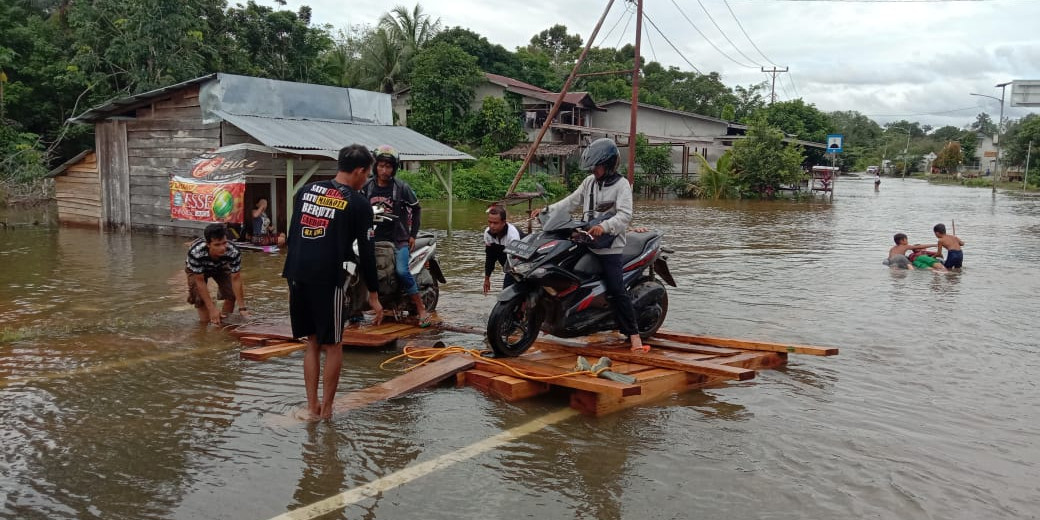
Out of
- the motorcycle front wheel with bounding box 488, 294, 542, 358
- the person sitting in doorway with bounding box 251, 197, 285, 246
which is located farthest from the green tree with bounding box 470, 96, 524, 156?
the motorcycle front wheel with bounding box 488, 294, 542, 358

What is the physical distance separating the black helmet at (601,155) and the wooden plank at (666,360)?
4.82 feet

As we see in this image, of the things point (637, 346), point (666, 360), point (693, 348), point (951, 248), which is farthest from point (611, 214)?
point (951, 248)

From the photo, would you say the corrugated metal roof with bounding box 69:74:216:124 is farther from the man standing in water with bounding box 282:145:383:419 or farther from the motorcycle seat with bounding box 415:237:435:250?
the man standing in water with bounding box 282:145:383:419

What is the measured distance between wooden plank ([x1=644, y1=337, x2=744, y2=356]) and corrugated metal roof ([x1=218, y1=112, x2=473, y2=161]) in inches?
344

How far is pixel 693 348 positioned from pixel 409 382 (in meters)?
2.45

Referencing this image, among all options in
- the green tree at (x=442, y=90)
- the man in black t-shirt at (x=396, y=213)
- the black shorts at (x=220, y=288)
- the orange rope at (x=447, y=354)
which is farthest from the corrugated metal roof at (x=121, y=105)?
the green tree at (x=442, y=90)

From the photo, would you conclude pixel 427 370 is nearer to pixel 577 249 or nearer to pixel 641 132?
pixel 577 249

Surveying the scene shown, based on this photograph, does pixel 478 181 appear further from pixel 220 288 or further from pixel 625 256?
pixel 625 256

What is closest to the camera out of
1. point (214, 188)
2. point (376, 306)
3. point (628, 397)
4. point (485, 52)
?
point (628, 397)

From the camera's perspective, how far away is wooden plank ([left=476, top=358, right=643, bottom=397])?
4.79 metres

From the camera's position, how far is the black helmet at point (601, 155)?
592 centimetres

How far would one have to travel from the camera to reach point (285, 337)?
259 inches

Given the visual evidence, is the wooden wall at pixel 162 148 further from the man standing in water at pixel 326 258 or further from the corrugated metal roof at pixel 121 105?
the man standing in water at pixel 326 258

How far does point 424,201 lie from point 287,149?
16.7 meters
